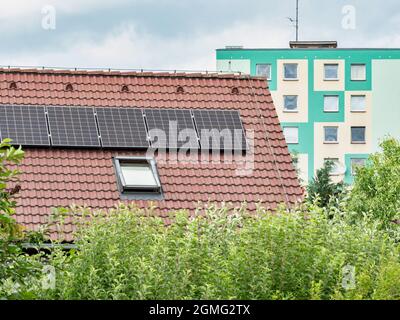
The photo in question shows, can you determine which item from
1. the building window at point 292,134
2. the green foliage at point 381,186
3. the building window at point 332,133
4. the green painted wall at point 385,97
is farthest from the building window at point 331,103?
the green foliage at point 381,186

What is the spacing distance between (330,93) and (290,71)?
2857mm

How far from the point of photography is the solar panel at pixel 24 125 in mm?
24609

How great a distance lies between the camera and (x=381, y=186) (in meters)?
44.8

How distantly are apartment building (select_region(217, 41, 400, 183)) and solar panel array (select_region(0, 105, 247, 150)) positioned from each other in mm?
51422

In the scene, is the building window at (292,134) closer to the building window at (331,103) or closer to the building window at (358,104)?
the building window at (331,103)

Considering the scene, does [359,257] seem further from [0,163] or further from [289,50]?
[289,50]

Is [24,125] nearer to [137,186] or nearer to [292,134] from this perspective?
[137,186]

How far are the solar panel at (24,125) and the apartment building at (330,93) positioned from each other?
52.0 metres

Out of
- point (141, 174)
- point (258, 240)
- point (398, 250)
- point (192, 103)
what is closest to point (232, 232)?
point (258, 240)

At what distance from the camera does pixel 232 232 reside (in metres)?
15.1

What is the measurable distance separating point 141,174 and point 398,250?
970 centimetres

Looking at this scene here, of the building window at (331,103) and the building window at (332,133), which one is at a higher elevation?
the building window at (331,103)

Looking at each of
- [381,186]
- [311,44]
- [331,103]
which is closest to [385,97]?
[331,103]

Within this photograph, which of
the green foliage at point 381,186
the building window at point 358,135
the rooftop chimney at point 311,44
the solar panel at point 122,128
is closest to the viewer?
the solar panel at point 122,128
